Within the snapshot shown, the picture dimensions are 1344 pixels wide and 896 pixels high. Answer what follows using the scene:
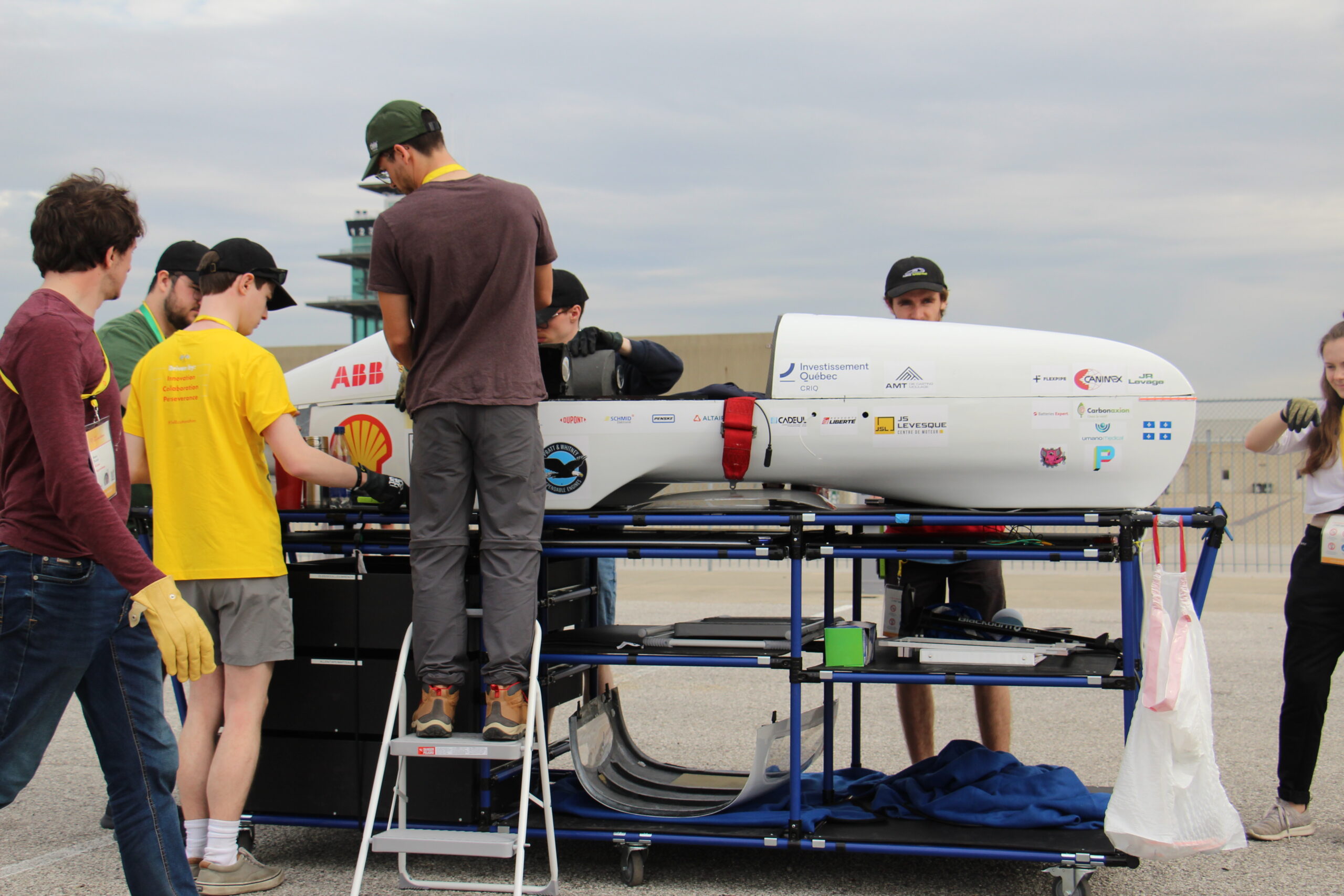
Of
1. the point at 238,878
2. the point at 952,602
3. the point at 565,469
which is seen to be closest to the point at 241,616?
the point at 238,878

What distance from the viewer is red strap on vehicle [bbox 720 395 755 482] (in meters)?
3.86

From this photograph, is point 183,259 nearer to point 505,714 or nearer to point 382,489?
point 382,489

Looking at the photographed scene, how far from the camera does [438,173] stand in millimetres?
3629

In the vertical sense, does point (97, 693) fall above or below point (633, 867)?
above

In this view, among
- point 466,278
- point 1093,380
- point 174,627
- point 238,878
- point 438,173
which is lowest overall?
point 238,878

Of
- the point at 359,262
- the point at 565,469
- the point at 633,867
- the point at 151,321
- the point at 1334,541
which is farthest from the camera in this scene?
the point at 359,262

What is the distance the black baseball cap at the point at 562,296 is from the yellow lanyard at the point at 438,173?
78cm

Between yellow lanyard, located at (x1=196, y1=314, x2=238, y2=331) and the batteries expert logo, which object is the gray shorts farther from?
the batteries expert logo

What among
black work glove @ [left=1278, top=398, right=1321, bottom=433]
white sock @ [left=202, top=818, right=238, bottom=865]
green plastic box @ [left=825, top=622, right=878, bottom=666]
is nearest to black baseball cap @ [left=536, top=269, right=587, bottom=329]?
green plastic box @ [left=825, top=622, right=878, bottom=666]

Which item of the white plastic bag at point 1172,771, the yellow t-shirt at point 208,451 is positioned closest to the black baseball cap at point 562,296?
the yellow t-shirt at point 208,451

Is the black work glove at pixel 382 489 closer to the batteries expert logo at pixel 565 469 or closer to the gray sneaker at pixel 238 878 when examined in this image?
the batteries expert logo at pixel 565 469

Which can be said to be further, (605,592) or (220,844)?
(605,592)

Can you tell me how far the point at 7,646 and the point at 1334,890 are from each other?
3.80 metres

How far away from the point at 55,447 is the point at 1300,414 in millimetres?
3849
